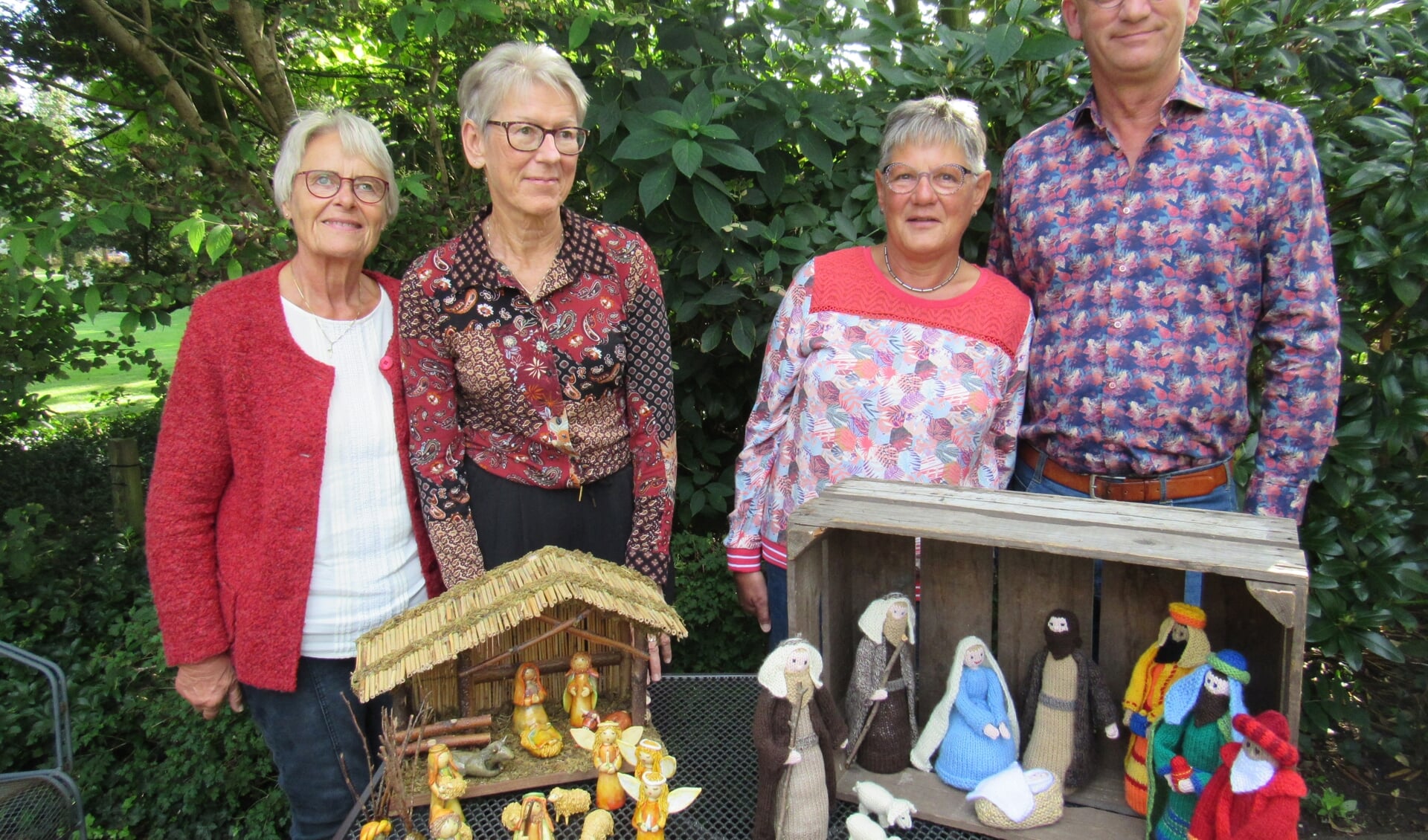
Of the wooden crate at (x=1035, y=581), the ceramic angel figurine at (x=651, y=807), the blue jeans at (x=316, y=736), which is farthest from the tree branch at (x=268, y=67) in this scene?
the ceramic angel figurine at (x=651, y=807)

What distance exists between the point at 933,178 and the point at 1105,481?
2.70 ft

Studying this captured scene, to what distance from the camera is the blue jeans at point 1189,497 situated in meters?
1.95

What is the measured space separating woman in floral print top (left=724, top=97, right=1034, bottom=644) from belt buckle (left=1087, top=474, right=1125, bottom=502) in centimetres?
20

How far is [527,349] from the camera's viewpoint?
2.07m

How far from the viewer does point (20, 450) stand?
499cm

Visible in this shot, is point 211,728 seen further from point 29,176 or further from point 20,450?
point 20,450

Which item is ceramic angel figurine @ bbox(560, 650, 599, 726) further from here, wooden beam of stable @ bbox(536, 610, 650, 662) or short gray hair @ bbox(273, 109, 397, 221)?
short gray hair @ bbox(273, 109, 397, 221)

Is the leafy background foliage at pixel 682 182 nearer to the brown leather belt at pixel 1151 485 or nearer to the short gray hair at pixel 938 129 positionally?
the short gray hair at pixel 938 129

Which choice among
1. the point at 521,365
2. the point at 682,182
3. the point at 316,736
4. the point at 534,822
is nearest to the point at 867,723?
the point at 534,822

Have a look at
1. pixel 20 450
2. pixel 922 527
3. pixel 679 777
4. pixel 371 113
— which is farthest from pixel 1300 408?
pixel 20 450

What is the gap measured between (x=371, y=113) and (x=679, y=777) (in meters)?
2.89

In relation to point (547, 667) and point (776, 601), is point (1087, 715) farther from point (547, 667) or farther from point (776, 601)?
point (547, 667)

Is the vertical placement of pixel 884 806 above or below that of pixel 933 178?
below

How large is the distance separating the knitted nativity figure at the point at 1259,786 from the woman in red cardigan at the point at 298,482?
5.62 feet
